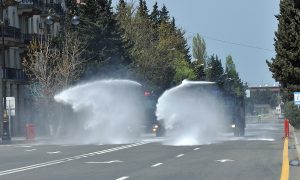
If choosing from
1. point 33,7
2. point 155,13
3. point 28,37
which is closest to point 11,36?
point 28,37

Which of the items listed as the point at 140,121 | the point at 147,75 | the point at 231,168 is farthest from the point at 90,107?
the point at 147,75

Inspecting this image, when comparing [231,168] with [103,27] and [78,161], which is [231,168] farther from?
[103,27]

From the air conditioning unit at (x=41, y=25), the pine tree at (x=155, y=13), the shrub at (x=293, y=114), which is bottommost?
the shrub at (x=293, y=114)

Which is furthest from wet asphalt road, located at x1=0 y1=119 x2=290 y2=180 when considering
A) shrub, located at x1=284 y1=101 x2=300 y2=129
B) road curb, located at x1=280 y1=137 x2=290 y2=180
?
shrub, located at x1=284 y1=101 x2=300 y2=129

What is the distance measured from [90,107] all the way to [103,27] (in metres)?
20.6

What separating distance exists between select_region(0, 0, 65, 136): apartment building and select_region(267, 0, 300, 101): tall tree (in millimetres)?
22519

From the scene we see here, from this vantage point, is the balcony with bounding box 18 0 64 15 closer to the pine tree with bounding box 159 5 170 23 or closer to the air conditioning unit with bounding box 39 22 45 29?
the air conditioning unit with bounding box 39 22 45 29

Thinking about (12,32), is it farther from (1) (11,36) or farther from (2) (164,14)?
(2) (164,14)

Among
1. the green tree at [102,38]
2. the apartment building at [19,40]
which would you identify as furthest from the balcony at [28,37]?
the green tree at [102,38]

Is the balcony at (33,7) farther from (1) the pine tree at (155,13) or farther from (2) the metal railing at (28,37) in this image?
(1) the pine tree at (155,13)

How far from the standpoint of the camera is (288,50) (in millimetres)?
49125

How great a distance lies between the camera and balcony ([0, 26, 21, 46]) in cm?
5957

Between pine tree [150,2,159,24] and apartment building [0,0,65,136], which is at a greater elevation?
pine tree [150,2,159,24]

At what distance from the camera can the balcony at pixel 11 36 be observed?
59.6 meters
